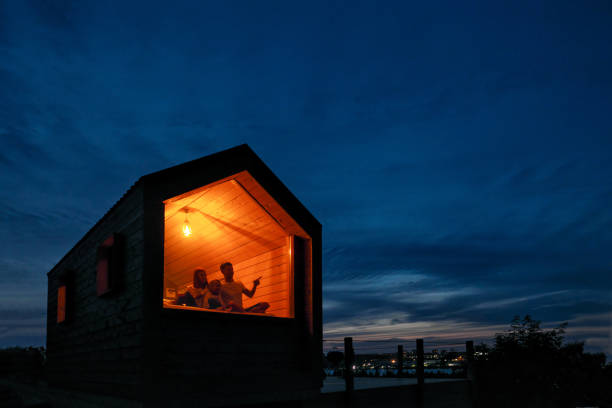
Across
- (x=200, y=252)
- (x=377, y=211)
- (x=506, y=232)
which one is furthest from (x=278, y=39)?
(x=200, y=252)

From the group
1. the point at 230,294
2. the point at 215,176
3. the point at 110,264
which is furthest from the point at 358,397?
the point at 110,264

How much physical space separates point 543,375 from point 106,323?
9.79 m

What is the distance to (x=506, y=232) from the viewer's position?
57062mm

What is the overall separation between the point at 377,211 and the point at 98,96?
154 feet

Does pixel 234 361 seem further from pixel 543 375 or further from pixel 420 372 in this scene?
pixel 543 375

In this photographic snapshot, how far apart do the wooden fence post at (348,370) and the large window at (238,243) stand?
47.2 inches

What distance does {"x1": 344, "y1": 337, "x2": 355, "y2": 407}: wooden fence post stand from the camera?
7.44 m

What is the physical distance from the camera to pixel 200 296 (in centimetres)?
796

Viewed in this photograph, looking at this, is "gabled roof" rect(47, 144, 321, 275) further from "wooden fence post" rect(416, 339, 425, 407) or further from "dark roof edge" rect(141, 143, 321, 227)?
"wooden fence post" rect(416, 339, 425, 407)

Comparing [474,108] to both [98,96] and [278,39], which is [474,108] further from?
[98,96]

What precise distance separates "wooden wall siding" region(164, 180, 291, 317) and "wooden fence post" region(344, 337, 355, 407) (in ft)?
3.98

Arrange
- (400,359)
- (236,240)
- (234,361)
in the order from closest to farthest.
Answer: (234,361) < (236,240) < (400,359)

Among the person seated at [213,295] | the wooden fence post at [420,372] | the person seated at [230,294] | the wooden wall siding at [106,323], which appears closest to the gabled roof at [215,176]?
the wooden wall siding at [106,323]

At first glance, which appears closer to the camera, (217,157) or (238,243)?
(217,157)
